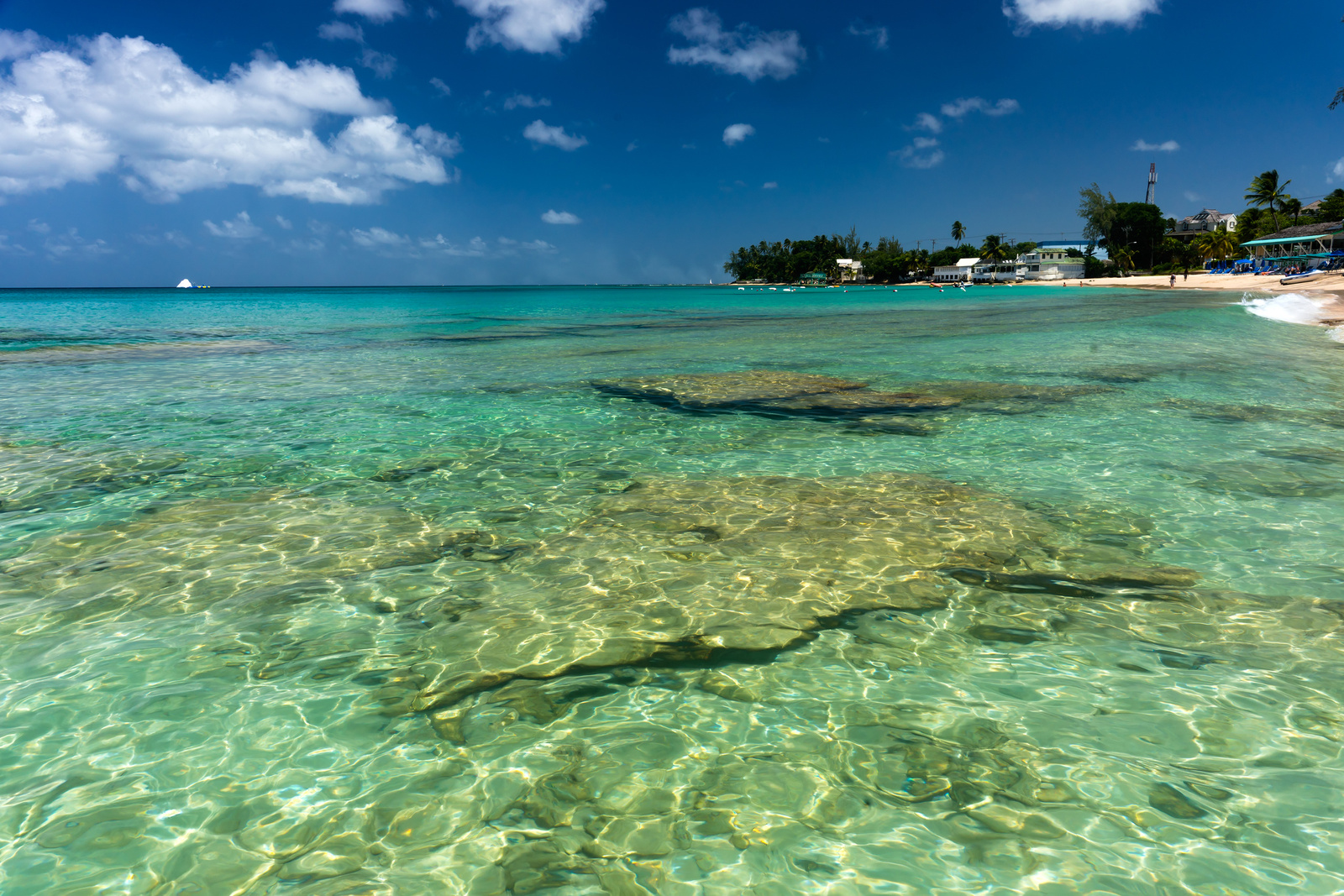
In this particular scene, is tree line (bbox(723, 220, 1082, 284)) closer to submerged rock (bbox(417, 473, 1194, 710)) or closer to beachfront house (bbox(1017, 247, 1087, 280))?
beachfront house (bbox(1017, 247, 1087, 280))

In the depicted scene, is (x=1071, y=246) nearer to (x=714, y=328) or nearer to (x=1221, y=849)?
(x=714, y=328)

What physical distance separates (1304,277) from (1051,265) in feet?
269

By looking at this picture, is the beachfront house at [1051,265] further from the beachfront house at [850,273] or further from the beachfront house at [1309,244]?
the beachfront house at [1309,244]

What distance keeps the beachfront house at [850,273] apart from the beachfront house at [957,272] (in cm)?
2212

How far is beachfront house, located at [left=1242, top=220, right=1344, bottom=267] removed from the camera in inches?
2539

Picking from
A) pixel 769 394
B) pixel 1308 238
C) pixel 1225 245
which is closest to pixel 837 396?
pixel 769 394

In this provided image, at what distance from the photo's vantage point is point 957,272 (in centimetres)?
14925

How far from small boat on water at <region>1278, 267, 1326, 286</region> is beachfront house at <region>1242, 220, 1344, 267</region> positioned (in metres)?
4.37

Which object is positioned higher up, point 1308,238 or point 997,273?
point 997,273

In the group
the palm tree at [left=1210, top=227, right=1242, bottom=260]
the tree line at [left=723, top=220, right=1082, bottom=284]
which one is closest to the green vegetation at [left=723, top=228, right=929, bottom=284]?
the tree line at [left=723, top=220, right=1082, bottom=284]

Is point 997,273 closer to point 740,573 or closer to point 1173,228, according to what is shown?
point 1173,228

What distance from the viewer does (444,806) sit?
3.52 m

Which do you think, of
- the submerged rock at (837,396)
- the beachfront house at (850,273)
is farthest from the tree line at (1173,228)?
the submerged rock at (837,396)

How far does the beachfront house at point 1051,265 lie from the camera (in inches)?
5138
